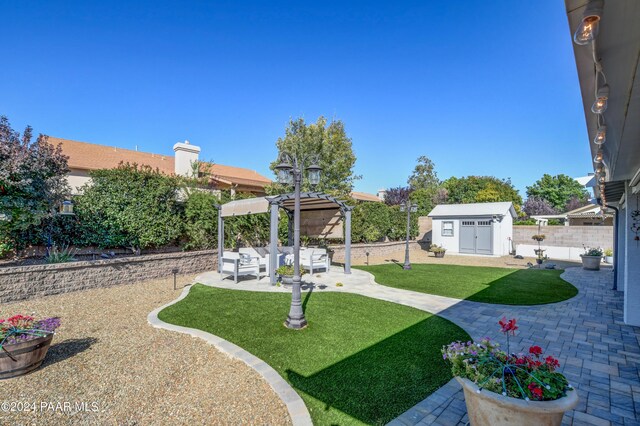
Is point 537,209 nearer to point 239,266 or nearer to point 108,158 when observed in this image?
point 239,266

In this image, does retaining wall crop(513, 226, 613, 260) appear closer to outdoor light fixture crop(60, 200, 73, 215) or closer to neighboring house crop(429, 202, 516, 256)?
neighboring house crop(429, 202, 516, 256)

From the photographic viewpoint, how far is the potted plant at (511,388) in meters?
2.10

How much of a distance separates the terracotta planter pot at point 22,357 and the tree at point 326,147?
12.8 metres

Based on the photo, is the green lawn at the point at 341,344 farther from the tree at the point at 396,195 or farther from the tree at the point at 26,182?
the tree at the point at 396,195

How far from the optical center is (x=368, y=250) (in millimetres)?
17562

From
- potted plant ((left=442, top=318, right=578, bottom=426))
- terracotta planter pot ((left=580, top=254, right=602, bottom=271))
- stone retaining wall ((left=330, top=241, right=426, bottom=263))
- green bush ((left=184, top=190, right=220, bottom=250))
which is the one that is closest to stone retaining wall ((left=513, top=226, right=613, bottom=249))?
terracotta planter pot ((left=580, top=254, right=602, bottom=271))

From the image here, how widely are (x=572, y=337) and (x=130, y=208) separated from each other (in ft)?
40.2

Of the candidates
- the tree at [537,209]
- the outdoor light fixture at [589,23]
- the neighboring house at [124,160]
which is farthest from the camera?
the tree at [537,209]

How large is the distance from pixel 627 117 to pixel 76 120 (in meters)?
21.3

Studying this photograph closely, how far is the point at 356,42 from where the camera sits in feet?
39.9

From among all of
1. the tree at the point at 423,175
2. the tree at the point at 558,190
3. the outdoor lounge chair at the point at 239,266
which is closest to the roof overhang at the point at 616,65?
the outdoor lounge chair at the point at 239,266

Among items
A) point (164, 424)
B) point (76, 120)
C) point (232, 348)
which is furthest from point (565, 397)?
point (76, 120)

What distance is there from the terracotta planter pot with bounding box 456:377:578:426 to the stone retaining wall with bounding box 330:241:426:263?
13.2 m

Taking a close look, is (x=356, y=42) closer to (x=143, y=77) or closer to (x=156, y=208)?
(x=143, y=77)
